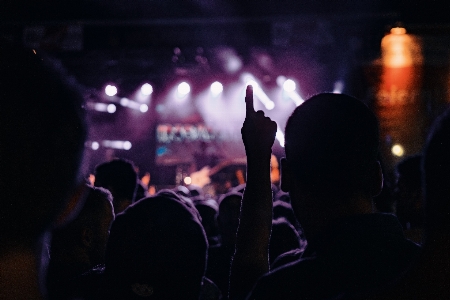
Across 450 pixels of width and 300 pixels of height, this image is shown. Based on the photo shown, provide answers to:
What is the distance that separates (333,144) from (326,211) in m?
0.24

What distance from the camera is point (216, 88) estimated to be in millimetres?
15609

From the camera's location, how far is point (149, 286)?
71.7 inches

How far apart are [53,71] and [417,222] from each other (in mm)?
3833

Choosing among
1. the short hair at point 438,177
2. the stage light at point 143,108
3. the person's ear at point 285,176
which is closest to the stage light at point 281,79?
the stage light at point 143,108

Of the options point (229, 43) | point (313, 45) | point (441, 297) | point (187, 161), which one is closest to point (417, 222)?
point (441, 297)

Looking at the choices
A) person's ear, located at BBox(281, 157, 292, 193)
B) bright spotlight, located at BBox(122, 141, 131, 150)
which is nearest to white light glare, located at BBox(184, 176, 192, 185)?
bright spotlight, located at BBox(122, 141, 131, 150)

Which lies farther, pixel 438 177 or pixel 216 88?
pixel 216 88

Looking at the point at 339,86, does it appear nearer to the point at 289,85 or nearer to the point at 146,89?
the point at 289,85

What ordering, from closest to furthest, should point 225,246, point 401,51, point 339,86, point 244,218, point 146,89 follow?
point 244,218
point 225,246
point 401,51
point 339,86
point 146,89

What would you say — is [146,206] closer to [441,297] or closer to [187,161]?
[441,297]

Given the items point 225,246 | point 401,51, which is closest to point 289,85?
point 401,51

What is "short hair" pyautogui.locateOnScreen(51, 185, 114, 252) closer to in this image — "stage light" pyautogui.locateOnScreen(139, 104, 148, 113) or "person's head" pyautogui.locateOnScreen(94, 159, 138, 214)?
"person's head" pyautogui.locateOnScreen(94, 159, 138, 214)

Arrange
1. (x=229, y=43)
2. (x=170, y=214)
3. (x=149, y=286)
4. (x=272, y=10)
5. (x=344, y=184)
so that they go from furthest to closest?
(x=229, y=43) < (x=272, y=10) < (x=170, y=214) < (x=149, y=286) < (x=344, y=184)

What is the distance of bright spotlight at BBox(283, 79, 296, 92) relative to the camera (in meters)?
13.9
